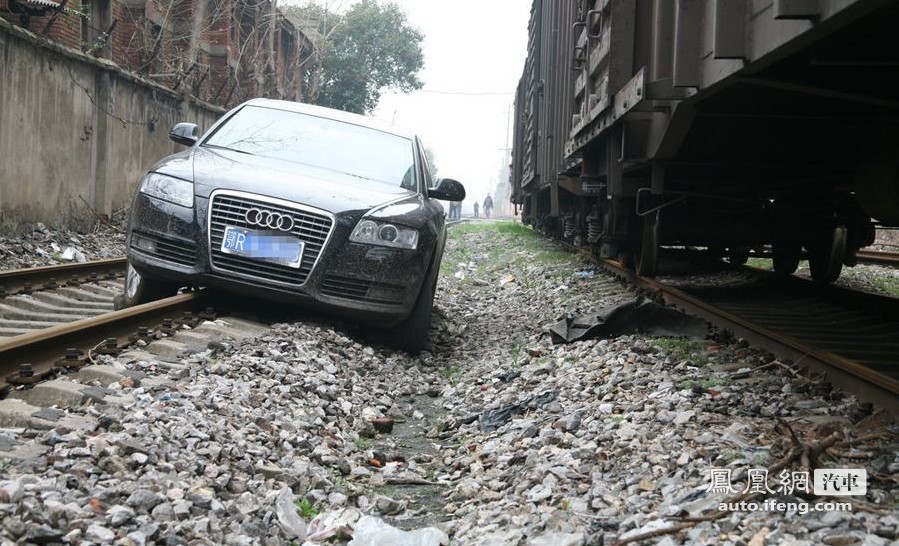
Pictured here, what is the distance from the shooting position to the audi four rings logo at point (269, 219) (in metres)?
6.21

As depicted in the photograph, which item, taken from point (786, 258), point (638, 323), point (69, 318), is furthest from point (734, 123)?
point (69, 318)

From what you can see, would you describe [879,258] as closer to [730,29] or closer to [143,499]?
[730,29]

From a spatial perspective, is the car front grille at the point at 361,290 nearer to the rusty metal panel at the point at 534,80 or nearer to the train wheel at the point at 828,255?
the train wheel at the point at 828,255

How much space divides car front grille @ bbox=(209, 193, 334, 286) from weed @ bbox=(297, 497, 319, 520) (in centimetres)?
280

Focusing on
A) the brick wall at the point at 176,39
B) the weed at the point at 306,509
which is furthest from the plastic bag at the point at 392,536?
the brick wall at the point at 176,39

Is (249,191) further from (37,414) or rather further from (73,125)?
(73,125)

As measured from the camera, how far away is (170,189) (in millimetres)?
6344

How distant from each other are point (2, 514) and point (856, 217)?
27.5 feet

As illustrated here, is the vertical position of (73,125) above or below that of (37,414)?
above

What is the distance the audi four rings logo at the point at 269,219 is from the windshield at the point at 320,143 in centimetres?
120

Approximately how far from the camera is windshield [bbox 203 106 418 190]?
24.4 feet

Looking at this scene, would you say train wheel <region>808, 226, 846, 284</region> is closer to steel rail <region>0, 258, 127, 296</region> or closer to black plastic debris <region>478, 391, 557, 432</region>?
black plastic debris <region>478, 391, 557, 432</region>

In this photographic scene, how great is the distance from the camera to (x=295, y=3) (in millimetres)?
34031

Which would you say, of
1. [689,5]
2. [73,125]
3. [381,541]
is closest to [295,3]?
[73,125]
